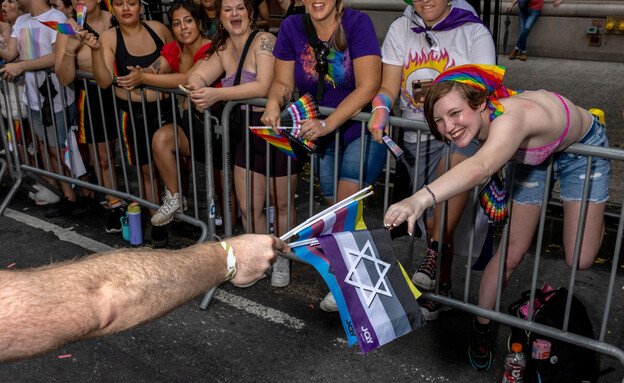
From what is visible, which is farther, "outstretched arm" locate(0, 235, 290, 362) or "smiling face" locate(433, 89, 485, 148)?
"smiling face" locate(433, 89, 485, 148)

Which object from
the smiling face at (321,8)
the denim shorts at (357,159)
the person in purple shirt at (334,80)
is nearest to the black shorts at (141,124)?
the person in purple shirt at (334,80)

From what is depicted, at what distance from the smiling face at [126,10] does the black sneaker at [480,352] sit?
3931 millimetres

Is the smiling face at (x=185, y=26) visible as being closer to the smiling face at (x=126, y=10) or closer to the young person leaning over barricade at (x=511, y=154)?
the smiling face at (x=126, y=10)

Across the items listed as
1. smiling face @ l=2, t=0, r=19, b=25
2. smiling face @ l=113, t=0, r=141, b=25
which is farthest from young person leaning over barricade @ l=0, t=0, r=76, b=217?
smiling face @ l=113, t=0, r=141, b=25

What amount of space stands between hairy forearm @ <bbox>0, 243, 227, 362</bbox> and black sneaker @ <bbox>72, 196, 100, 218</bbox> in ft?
15.2

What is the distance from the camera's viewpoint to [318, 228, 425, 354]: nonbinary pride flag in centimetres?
295

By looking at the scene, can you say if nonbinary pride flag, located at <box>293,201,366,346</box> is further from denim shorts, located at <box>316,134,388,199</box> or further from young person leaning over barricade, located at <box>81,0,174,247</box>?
young person leaning over barricade, located at <box>81,0,174,247</box>

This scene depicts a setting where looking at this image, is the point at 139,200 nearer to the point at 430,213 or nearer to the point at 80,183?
the point at 80,183

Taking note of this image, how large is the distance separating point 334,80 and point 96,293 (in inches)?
110

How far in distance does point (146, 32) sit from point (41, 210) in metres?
2.38

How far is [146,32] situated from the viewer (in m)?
5.72

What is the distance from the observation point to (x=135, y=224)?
572cm

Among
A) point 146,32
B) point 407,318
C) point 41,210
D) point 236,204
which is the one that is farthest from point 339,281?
point 41,210

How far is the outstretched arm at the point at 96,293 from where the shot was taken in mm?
1697
